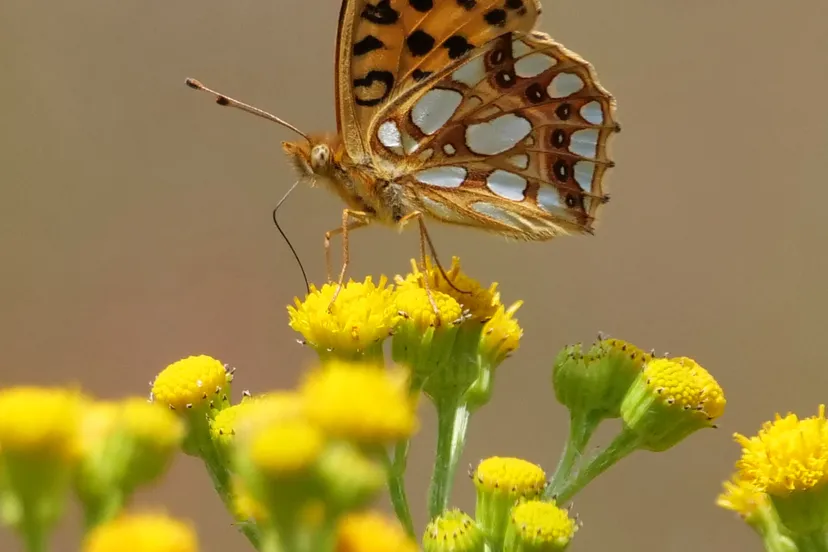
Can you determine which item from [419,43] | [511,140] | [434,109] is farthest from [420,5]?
[511,140]

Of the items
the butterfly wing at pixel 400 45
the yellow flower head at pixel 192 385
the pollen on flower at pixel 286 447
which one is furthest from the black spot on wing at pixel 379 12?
the pollen on flower at pixel 286 447

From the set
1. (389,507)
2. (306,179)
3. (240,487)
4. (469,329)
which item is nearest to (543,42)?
(306,179)

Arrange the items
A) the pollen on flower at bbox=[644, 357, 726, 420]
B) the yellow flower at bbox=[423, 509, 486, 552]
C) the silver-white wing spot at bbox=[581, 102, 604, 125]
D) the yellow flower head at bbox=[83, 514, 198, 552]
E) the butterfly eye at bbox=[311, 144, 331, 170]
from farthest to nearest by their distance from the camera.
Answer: the silver-white wing spot at bbox=[581, 102, 604, 125] → the butterfly eye at bbox=[311, 144, 331, 170] → the pollen on flower at bbox=[644, 357, 726, 420] → the yellow flower at bbox=[423, 509, 486, 552] → the yellow flower head at bbox=[83, 514, 198, 552]

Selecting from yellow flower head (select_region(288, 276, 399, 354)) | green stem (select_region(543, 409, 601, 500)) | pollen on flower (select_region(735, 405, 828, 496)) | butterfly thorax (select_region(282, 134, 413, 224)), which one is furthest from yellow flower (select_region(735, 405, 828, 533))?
butterfly thorax (select_region(282, 134, 413, 224))

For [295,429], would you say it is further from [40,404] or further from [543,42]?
[543,42]

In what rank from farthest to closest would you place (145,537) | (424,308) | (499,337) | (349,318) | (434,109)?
(434,109) < (499,337) < (424,308) < (349,318) < (145,537)

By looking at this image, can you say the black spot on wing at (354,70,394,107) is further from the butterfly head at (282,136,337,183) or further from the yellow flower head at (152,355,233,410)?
the yellow flower head at (152,355,233,410)

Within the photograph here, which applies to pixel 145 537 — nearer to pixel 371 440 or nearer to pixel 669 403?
pixel 371 440
